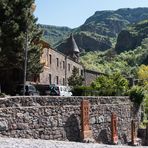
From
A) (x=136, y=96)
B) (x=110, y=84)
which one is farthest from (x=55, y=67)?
(x=136, y=96)

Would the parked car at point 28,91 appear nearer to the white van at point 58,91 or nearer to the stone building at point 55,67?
the white van at point 58,91

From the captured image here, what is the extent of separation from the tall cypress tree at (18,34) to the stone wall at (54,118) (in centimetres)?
1849

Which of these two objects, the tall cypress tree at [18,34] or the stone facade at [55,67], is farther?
the stone facade at [55,67]

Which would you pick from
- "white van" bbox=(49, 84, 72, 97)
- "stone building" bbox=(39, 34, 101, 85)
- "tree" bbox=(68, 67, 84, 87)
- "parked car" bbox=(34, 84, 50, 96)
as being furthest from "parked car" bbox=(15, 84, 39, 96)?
"tree" bbox=(68, 67, 84, 87)

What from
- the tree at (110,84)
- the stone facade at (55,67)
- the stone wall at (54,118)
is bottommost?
the stone wall at (54,118)

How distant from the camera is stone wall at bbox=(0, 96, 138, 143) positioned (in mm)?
21750

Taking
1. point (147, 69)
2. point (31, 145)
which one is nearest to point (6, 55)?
point (31, 145)

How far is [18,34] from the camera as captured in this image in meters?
49.9

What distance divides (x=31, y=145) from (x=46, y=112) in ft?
22.7

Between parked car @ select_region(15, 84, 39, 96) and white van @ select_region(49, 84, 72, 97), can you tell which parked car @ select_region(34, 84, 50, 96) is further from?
parked car @ select_region(15, 84, 39, 96)

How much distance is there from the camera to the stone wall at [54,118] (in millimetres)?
21750

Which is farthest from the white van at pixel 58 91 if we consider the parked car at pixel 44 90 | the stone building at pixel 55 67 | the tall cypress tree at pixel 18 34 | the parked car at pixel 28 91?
the stone building at pixel 55 67

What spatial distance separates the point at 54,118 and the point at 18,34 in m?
26.8

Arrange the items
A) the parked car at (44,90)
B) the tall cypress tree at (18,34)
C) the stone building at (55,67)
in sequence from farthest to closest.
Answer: the stone building at (55,67) < the tall cypress tree at (18,34) < the parked car at (44,90)
